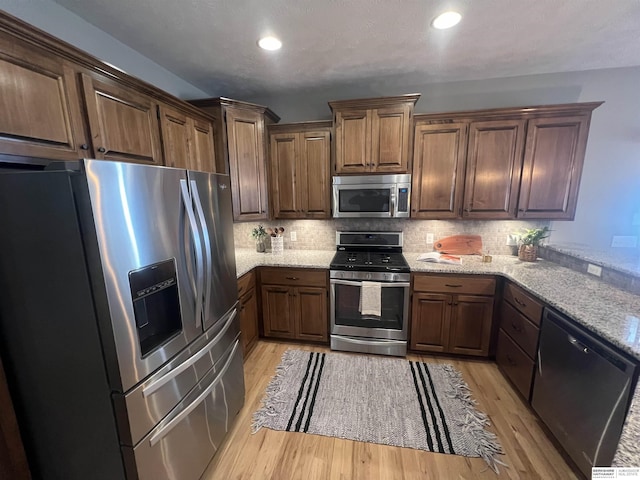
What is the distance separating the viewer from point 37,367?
1.07m

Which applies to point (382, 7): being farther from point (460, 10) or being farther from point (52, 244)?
point (52, 244)

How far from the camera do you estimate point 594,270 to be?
2.02 m

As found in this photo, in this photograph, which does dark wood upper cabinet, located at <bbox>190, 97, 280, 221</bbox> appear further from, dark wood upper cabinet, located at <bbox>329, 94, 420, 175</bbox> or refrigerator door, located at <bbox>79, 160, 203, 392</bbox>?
refrigerator door, located at <bbox>79, 160, 203, 392</bbox>

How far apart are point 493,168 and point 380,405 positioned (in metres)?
2.36

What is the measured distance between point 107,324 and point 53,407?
1.72ft

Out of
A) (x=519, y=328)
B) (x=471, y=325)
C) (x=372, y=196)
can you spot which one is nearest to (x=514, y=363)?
(x=519, y=328)

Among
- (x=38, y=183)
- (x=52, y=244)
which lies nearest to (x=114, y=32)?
(x=38, y=183)

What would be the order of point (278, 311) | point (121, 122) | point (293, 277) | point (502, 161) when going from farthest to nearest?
1. point (278, 311)
2. point (293, 277)
3. point (502, 161)
4. point (121, 122)

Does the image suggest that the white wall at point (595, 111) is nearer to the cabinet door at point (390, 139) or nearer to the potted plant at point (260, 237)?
the cabinet door at point (390, 139)

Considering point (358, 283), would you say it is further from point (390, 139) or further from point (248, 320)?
point (390, 139)

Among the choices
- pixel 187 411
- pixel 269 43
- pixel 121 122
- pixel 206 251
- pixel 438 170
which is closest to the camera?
pixel 187 411

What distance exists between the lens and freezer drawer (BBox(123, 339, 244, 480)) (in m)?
1.12

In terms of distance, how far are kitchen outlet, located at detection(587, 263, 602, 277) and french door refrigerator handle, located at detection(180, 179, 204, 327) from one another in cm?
286

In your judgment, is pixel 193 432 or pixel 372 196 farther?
pixel 372 196
